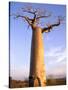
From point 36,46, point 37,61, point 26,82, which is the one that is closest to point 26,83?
point 26,82

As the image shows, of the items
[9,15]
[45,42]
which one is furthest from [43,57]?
[9,15]

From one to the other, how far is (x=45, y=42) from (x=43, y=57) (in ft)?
0.51

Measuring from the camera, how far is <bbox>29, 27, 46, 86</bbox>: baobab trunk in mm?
2111

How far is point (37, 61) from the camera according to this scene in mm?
2133

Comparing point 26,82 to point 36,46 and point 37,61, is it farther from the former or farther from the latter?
point 36,46

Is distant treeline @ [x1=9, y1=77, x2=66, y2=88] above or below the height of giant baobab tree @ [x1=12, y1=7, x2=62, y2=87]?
below

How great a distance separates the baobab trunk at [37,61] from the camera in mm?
2111

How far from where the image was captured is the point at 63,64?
7.16ft

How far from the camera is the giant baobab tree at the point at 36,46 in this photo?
2113 mm

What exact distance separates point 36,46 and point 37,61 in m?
0.15

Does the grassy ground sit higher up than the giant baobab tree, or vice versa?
the giant baobab tree

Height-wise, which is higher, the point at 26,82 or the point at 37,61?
the point at 37,61

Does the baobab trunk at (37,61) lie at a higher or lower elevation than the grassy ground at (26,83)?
higher

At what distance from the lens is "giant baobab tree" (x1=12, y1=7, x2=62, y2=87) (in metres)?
2.11
